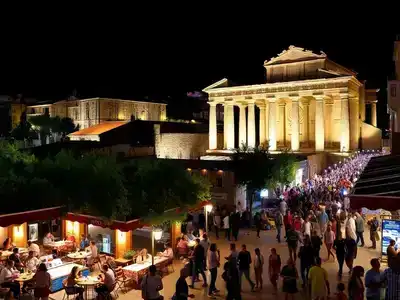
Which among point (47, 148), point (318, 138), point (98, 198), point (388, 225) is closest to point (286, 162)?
point (388, 225)

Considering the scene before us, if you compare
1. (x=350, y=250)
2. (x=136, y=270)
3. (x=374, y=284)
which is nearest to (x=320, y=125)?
(x=350, y=250)

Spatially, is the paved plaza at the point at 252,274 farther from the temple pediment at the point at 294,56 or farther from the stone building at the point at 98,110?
the stone building at the point at 98,110

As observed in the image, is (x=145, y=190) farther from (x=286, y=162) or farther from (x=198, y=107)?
(x=198, y=107)

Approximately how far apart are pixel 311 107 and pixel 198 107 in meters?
43.5

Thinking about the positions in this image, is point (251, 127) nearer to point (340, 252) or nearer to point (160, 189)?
point (160, 189)

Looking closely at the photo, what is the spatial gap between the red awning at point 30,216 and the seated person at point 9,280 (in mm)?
1542

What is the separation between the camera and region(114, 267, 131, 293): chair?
12.1 metres

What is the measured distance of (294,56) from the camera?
141ft

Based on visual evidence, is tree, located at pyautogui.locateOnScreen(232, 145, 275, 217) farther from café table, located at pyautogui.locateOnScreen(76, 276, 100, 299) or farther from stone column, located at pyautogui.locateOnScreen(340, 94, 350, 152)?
stone column, located at pyautogui.locateOnScreen(340, 94, 350, 152)

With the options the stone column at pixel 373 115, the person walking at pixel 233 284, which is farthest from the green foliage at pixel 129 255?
the stone column at pixel 373 115

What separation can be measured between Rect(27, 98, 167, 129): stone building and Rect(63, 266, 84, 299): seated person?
1951 inches

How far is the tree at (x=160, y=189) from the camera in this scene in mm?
13695

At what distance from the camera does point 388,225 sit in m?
12.7

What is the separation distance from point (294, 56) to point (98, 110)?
29109 millimetres
